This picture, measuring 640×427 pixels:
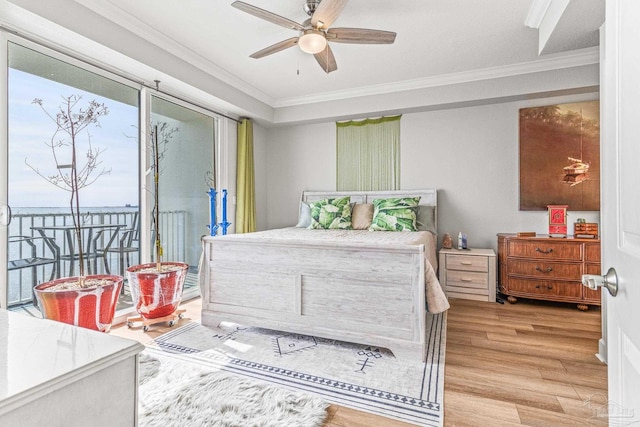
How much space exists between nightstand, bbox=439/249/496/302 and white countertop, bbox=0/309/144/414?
139 inches

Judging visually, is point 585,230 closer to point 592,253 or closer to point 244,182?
point 592,253

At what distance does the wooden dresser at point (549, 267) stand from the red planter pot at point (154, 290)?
3.31m

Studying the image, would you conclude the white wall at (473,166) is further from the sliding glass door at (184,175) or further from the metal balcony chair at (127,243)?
the metal balcony chair at (127,243)

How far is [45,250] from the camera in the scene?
2623 mm

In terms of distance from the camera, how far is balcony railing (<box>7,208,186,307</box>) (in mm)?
2375

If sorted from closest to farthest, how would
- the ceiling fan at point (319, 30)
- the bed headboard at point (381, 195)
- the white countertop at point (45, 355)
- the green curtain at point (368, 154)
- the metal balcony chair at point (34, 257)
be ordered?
the white countertop at point (45, 355), the ceiling fan at point (319, 30), the metal balcony chair at point (34, 257), the bed headboard at point (381, 195), the green curtain at point (368, 154)

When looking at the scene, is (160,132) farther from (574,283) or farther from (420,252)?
(574,283)

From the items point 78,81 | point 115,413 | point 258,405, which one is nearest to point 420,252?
point 258,405

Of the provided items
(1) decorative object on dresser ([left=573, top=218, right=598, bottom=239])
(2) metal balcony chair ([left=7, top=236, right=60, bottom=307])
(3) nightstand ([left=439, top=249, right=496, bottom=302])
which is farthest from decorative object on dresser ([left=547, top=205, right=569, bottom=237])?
(2) metal balcony chair ([left=7, top=236, right=60, bottom=307])

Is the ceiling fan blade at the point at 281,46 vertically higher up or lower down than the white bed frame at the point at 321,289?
higher up

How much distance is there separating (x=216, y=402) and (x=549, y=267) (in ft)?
10.8

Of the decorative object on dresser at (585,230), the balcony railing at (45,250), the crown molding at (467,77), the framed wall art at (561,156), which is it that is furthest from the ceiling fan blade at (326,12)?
the decorative object on dresser at (585,230)

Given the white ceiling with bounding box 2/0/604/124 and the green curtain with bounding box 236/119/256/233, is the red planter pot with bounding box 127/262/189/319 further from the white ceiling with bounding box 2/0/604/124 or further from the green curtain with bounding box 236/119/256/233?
the white ceiling with bounding box 2/0/604/124

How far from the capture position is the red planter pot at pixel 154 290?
8.73 feet
